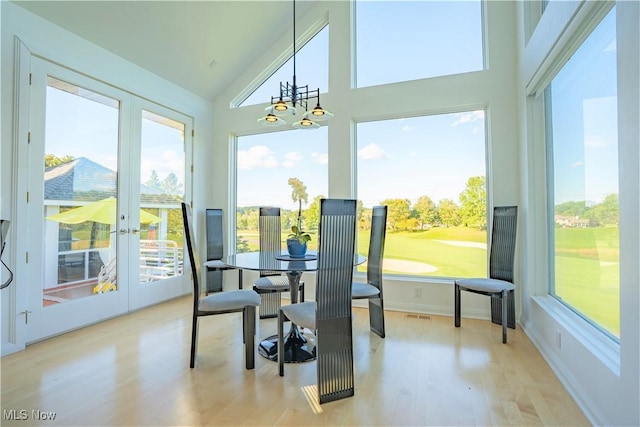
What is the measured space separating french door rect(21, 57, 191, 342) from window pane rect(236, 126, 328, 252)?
3.09ft

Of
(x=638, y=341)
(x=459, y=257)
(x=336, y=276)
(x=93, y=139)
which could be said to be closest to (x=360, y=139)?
(x=459, y=257)

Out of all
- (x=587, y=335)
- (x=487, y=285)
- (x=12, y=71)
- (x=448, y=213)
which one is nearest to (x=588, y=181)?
(x=587, y=335)

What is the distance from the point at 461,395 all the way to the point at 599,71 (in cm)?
212

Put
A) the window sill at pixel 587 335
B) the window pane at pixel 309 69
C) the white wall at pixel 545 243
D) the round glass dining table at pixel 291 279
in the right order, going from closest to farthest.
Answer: the white wall at pixel 545 243
the window sill at pixel 587 335
the round glass dining table at pixel 291 279
the window pane at pixel 309 69

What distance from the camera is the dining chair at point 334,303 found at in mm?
1888

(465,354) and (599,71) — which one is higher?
(599,71)

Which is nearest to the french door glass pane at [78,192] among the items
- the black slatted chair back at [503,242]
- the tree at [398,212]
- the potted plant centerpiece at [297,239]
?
the potted plant centerpiece at [297,239]

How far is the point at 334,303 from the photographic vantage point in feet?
6.47

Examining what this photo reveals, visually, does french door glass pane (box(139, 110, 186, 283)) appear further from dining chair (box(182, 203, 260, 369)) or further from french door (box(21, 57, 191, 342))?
dining chair (box(182, 203, 260, 369))

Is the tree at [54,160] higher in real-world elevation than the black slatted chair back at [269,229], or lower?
higher

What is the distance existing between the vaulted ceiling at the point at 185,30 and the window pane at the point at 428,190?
1.88 m

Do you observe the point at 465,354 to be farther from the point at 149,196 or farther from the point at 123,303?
the point at 149,196

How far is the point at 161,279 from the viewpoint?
413cm

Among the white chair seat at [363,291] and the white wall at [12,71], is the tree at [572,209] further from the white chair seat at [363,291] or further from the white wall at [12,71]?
the white wall at [12,71]
